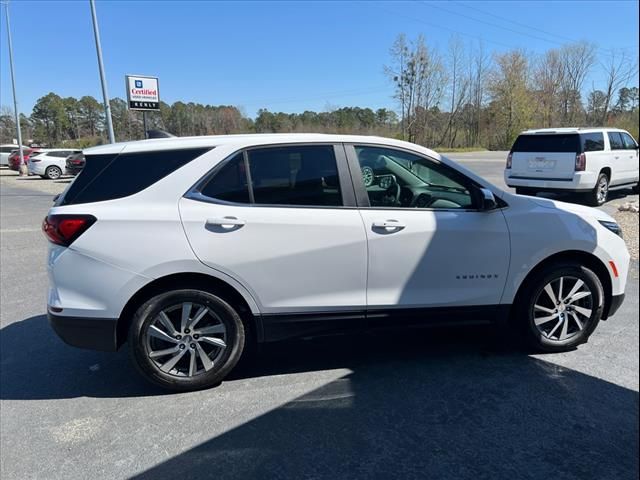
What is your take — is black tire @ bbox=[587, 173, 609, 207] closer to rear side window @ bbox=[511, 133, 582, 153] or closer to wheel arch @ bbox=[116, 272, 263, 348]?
rear side window @ bbox=[511, 133, 582, 153]

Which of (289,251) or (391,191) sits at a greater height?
(391,191)

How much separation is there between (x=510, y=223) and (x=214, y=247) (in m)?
2.22

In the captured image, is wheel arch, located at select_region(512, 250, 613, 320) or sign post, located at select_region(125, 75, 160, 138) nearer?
wheel arch, located at select_region(512, 250, 613, 320)

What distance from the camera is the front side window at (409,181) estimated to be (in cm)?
359

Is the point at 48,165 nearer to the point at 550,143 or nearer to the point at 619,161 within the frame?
the point at 550,143

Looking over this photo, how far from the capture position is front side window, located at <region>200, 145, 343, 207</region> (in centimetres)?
333

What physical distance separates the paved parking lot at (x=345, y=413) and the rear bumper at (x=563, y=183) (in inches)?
306

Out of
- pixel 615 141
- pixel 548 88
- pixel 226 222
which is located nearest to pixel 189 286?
pixel 226 222

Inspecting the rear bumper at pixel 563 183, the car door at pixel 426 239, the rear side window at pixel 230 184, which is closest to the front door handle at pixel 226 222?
the rear side window at pixel 230 184

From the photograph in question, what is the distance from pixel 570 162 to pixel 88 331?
1121cm

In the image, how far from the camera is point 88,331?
10.4ft

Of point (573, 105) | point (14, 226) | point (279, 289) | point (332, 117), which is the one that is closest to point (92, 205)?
point (279, 289)

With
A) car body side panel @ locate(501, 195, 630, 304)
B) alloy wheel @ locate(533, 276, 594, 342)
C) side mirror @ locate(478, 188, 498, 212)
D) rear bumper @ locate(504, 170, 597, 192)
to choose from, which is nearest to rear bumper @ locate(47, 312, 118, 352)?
side mirror @ locate(478, 188, 498, 212)

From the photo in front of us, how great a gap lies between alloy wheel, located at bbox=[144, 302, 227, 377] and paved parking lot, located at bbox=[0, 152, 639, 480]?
22 centimetres
